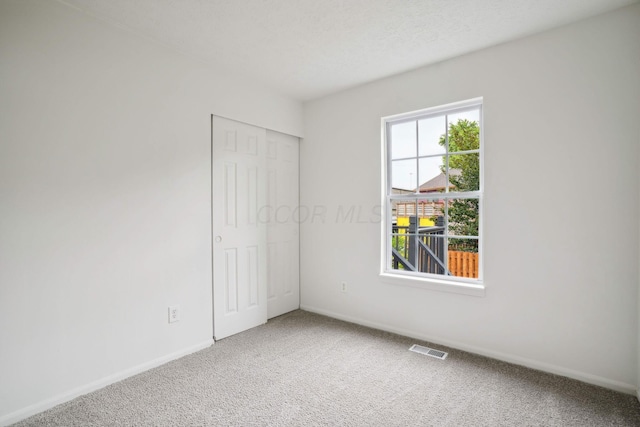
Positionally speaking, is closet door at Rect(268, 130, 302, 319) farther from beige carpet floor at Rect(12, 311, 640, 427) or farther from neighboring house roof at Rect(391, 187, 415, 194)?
neighboring house roof at Rect(391, 187, 415, 194)

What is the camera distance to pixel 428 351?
2783 millimetres

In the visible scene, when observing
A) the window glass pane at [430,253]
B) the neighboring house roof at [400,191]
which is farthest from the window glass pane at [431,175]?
the window glass pane at [430,253]

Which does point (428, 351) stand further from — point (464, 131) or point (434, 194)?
point (464, 131)

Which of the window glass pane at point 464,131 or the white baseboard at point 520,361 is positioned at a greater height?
the window glass pane at point 464,131

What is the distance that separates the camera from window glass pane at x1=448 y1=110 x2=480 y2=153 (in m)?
2.85

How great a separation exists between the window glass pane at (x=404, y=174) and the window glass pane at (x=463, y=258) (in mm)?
661

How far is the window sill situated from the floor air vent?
0.51 metres

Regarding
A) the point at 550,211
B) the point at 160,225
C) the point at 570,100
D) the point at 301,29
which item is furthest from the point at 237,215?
the point at 570,100

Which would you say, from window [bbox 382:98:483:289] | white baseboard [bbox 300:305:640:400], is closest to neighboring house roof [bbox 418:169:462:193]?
window [bbox 382:98:483:289]

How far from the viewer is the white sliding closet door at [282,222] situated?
3.64m

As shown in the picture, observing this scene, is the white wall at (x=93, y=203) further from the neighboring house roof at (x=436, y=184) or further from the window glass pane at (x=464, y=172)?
the window glass pane at (x=464, y=172)

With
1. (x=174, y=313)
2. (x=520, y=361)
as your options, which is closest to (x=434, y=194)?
(x=520, y=361)

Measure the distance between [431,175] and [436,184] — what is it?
99 mm

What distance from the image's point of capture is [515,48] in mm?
2527
